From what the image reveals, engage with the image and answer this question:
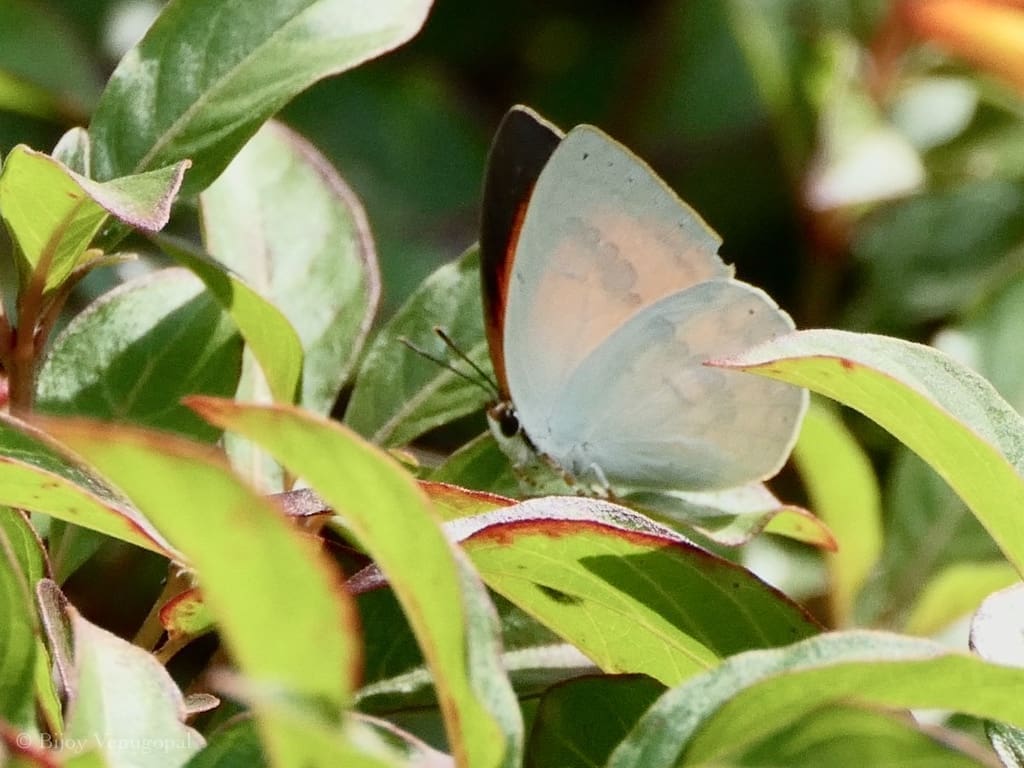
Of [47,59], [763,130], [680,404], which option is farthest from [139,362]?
[763,130]

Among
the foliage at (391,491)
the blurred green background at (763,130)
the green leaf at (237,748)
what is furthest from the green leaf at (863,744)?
the blurred green background at (763,130)

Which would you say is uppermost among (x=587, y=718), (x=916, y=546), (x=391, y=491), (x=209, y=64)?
(x=209, y=64)

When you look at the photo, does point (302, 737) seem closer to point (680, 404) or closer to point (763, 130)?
point (680, 404)

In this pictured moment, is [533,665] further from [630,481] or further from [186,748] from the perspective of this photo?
[630,481]

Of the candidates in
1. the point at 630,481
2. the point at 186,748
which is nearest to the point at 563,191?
the point at 630,481

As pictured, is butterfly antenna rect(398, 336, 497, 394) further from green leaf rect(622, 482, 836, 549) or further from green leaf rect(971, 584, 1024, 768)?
green leaf rect(971, 584, 1024, 768)

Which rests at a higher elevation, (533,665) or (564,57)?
(564,57)

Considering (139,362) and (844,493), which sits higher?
(139,362)
